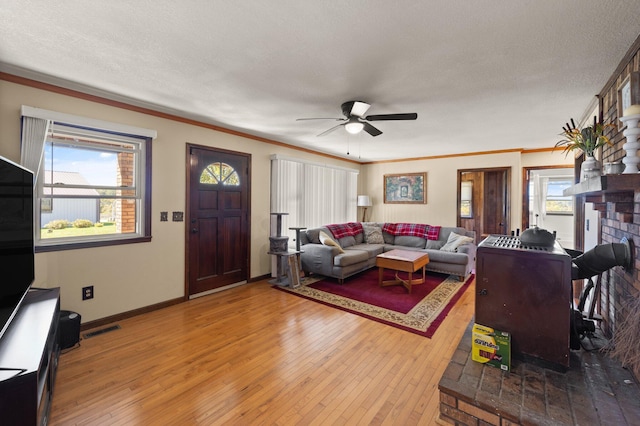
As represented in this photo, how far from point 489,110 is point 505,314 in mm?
2365

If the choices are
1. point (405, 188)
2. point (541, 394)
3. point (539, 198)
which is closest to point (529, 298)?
point (541, 394)

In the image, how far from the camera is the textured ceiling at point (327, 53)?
5.02ft

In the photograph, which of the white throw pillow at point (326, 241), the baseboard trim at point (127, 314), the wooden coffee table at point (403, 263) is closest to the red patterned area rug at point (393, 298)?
the wooden coffee table at point (403, 263)

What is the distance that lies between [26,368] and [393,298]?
3372mm

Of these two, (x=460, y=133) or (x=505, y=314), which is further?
(x=460, y=133)

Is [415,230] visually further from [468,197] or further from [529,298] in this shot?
[529,298]

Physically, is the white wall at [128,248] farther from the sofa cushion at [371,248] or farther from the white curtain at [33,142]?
the sofa cushion at [371,248]

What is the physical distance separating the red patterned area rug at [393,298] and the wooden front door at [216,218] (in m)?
0.85

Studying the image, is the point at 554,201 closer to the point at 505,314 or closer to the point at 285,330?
the point at 505,314

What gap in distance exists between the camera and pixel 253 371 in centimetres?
210

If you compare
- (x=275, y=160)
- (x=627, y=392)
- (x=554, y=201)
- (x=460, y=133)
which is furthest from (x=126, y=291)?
(x=554, y=201)

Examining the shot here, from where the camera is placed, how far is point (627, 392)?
1472 mm

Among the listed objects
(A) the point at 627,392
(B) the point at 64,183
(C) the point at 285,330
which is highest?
(B) the point at 64,183

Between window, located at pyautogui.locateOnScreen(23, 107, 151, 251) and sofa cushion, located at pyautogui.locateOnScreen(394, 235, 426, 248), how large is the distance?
179 inches
